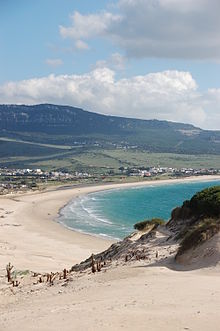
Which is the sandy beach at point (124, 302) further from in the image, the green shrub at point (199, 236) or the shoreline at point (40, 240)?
the shoreline at point (40, 240)

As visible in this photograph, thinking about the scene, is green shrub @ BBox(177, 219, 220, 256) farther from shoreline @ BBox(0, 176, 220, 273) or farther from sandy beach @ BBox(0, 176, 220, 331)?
shoreline @ BBox(0, 176, 220, 273)

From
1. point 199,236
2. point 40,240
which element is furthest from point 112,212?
point 199,236

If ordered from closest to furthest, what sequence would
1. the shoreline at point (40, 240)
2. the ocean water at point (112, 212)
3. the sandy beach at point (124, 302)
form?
the sandy beach at point (124, 302) → the shoreline at point (40, 240) → the ocean water at point (112, 212)

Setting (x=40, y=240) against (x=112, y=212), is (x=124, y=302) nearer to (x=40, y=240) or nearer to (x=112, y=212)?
(x=40, y=240)

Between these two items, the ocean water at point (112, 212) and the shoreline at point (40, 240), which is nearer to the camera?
the shoreline at point (40, 240)

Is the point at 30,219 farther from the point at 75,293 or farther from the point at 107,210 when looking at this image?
the point at 75,293

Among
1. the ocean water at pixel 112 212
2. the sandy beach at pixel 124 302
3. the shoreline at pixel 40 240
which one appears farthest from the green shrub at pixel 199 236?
the ocean water at pixel 112 212
